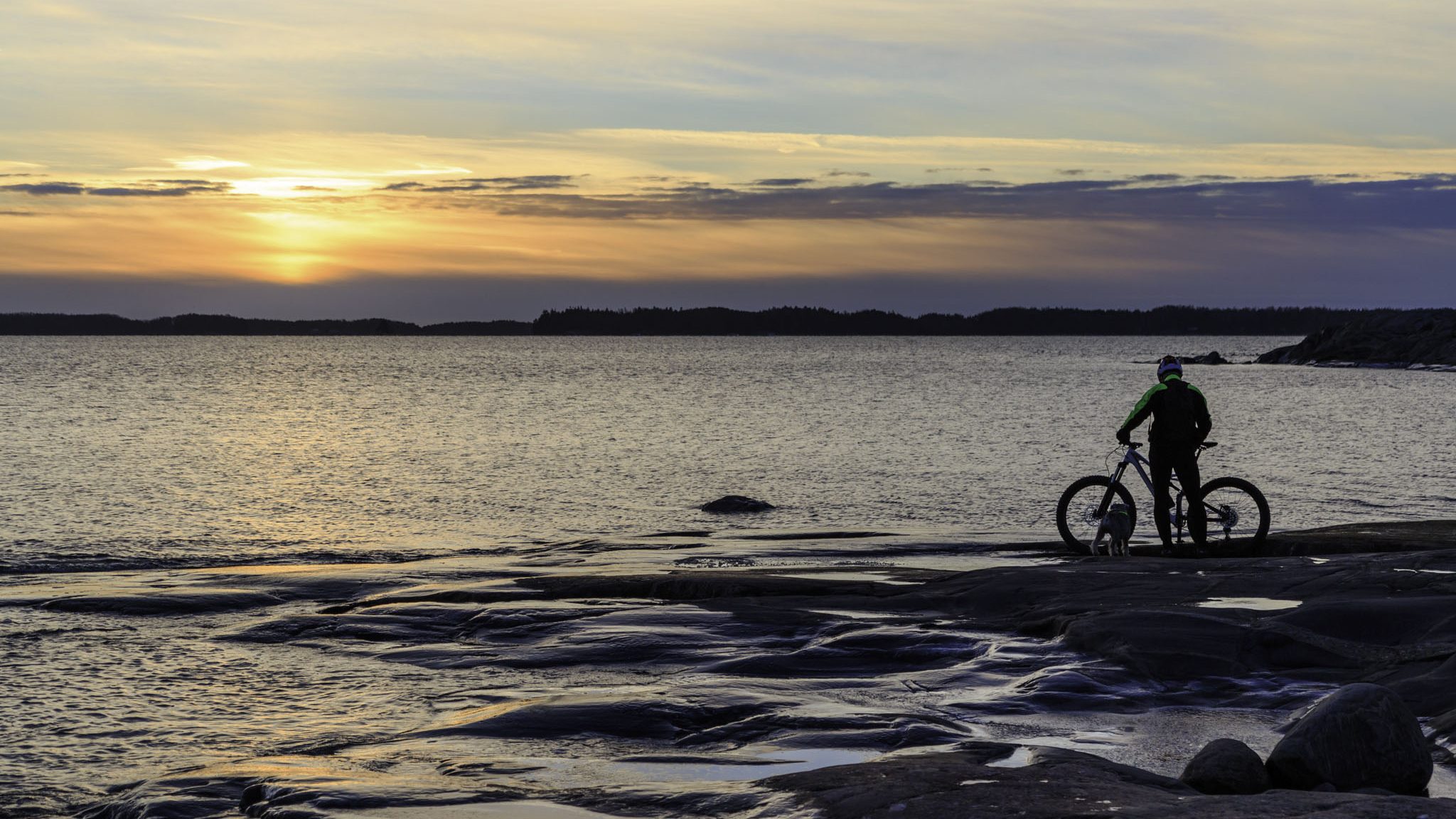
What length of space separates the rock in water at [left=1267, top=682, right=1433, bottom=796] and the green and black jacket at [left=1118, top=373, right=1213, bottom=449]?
962cm

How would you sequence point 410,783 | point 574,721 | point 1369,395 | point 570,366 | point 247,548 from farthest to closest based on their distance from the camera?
point 570,366 < point 1369,395 < point 247,548 < point 574,721 < point 410,783

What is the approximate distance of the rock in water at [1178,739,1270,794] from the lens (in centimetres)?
755

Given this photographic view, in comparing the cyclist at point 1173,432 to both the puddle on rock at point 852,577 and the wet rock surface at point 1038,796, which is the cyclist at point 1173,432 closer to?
the puddle on rock at point 852,577

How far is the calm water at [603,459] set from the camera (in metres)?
26.9

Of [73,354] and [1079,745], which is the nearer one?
[1079,745]

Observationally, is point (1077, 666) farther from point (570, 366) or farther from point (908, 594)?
point (570, 366)

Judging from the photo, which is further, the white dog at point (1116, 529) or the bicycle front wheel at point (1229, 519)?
the bicycle front wheel at point (1229, 519)

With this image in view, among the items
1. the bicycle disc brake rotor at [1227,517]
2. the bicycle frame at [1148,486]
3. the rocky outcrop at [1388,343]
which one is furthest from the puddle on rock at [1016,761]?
the rocky outcrop at [1388,343]

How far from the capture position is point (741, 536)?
2411 centimetres

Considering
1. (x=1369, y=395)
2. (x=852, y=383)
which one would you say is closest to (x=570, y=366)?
(x=852, y=383)

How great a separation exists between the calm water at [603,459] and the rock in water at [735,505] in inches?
24.8

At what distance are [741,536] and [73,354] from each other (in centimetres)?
19450

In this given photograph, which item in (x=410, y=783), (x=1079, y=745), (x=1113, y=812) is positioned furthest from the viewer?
(x=1079, y=745)

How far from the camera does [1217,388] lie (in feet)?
331
